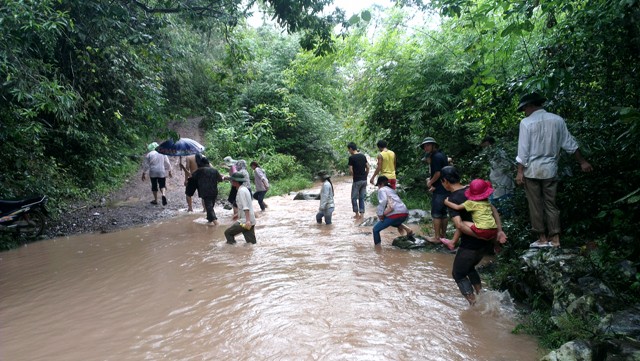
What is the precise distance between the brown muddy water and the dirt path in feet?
6.16

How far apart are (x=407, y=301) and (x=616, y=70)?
146 inches

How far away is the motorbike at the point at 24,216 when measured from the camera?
788 cm

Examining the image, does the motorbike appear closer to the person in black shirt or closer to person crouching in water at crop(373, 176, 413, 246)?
person crouching in water at crop(373, 176, 413, 246)

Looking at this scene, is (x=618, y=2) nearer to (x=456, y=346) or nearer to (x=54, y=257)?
(x=456, y=346)

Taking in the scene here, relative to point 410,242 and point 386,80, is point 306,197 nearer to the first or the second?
point 386,80

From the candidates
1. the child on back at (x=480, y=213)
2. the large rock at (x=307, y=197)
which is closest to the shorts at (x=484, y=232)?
the child on back at (x=480, y=213)

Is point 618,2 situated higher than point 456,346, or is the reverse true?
point 618,2

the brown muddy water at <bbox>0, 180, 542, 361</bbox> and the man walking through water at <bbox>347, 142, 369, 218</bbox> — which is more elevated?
the man walking through water at <bbox>347, 142, 369, 218</bbox>

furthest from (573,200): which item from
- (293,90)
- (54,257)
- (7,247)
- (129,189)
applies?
(293,90)

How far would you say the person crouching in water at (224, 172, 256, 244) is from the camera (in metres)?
7.40

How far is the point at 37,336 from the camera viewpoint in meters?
4.04

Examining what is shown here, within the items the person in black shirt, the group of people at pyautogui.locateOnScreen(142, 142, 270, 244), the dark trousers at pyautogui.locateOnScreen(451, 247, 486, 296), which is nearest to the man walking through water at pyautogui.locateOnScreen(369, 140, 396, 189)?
→ the group of people at pyautogui.locateOnScreen(142, 142, 270, 244)

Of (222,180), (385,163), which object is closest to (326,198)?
(385,163)

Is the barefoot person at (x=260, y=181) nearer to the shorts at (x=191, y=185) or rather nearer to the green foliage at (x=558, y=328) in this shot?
the shorts at (x=191, y=185)
